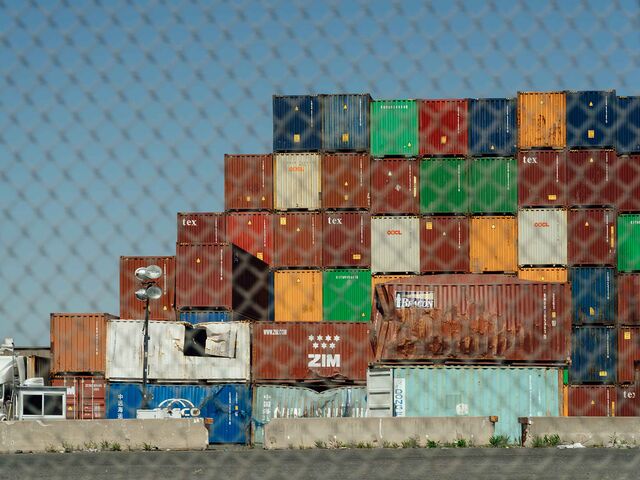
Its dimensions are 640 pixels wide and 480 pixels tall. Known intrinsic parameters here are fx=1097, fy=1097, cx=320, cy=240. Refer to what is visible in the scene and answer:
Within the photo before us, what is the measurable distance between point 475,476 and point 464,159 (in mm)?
6006

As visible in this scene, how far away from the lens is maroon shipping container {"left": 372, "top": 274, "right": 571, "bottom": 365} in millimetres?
31578

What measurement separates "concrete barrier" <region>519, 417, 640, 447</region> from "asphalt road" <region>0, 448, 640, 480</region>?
57 cm

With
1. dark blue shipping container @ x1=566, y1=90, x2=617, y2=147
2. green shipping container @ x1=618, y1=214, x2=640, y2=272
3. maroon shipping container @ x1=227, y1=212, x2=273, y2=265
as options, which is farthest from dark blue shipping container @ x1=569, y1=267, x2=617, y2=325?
maroon shipping container @ x1=227, y1=212, x2=273, y2=265

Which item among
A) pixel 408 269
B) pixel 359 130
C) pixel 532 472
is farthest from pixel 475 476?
pixel 408 269

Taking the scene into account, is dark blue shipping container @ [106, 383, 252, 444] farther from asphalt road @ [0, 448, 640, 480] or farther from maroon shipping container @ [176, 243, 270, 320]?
asphalt road @ [0, 448, 640, 480]

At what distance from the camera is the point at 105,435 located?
93.5 ft

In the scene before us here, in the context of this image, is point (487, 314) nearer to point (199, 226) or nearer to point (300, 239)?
point (300, 239)

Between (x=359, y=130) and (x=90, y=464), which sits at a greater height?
(x=359, y=130)

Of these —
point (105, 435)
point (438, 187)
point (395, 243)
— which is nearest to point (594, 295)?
point (395, 243)

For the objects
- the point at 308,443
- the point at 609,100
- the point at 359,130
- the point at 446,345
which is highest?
the point at 359,130

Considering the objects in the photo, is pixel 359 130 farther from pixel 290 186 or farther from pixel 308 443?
pixel 308 443

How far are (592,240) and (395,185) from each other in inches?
519

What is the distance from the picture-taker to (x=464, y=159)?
2111 centimetres

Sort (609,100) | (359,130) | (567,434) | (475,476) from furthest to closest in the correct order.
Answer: (359,130) < (567,434) < (475,476) < (609,100)
